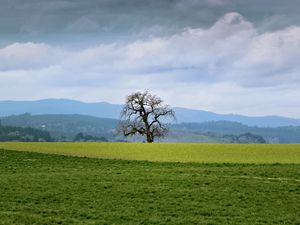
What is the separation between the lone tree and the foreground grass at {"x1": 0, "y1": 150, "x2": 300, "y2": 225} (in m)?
52.9

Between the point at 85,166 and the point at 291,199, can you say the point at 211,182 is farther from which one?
the point at 85,166

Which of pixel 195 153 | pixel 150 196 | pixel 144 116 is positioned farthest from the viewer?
pixel 144 116

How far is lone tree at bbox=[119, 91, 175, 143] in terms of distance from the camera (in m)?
106

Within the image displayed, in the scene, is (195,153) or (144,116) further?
(144,116)

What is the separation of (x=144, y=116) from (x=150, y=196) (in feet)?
236

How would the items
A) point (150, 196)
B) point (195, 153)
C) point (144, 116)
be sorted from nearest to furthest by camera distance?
point (150, 196), point (195, 153), point (144, 116)

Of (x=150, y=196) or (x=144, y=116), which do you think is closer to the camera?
(x=150, y=196)

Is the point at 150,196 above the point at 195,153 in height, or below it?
below

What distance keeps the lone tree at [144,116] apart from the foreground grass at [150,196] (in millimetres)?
52905

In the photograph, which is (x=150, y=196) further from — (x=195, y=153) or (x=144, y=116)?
(x=144, y=116)

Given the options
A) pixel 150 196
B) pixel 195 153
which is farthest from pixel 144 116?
pixel 150 196

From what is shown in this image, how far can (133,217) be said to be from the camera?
27234 mm

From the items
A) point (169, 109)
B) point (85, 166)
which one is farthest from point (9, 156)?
point (169, 109)

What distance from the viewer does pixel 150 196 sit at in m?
34.0
